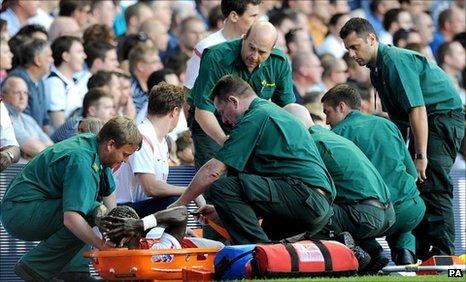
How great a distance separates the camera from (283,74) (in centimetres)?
1327

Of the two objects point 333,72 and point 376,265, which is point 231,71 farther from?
point 333,72

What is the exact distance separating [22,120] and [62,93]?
1.16 metres

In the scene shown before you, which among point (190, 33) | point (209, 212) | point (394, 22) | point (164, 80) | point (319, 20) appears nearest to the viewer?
point (209, 212)

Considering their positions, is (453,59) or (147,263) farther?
(453,59)

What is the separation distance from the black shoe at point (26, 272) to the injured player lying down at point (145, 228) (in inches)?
36.1

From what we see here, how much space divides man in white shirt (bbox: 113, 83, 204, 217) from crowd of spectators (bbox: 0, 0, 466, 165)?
165cm

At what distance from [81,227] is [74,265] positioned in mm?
1252

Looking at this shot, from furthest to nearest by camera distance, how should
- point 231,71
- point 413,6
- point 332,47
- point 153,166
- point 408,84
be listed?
point 413,6, point 332,47, point 408,84, point 231,71, point 153,166

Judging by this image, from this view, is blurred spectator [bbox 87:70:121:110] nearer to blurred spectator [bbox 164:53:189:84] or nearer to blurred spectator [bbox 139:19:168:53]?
blurred spectator [bbox 164:53:189:84]

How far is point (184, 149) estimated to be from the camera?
1584cm

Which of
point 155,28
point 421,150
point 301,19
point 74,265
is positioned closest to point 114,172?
point 74,265

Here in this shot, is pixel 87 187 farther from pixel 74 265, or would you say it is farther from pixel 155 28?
pixel 155 28

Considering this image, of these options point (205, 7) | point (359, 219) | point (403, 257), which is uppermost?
point (205, 7)

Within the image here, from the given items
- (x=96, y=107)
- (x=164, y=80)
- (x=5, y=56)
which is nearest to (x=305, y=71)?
(x=164, y=80)
